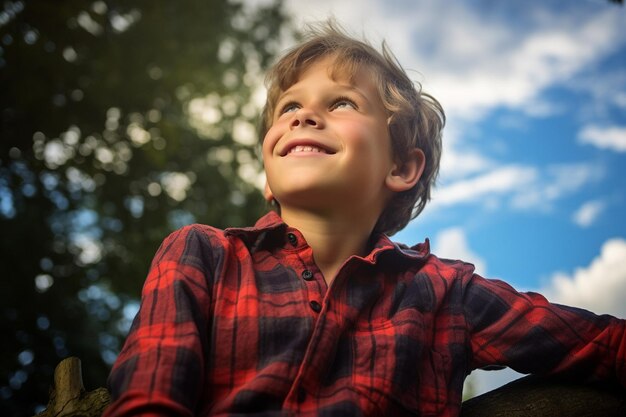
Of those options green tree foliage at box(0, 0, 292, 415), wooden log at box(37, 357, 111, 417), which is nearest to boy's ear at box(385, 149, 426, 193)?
wooden log at box(37, 357, 111, 417)

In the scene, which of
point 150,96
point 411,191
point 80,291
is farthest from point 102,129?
point 411,191

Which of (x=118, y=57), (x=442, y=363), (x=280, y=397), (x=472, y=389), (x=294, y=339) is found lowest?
(x=280, y=397)

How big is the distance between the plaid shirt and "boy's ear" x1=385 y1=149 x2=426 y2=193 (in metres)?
0.22

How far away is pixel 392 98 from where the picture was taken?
2143mm

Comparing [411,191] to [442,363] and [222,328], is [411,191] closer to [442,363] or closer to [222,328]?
[442,363]

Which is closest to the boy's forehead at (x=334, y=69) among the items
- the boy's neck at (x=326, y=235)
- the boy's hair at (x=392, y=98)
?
the boy's hair at (x=392, y=98)

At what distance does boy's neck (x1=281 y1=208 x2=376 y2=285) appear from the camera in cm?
182

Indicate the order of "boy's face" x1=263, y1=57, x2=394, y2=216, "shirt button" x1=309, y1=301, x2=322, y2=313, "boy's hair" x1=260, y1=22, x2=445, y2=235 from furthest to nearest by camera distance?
"boy's hair" x1=260, y1=22, x2=445, y2=235, "boy's face" x1=263, y1=57, x2=394, y2=216, "shirt button" x1=309, y1=301, x2=322, y2=313

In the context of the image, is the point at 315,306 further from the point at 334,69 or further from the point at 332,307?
the point at 334,69

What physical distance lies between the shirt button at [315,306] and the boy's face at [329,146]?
1.13ft

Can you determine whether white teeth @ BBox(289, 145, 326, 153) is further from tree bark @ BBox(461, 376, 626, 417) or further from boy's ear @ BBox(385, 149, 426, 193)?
tree bark @ BBox(461, 376, 626, 417)

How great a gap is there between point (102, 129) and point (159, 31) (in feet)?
4.81

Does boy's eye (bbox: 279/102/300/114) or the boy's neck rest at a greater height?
boy's eye (bbox: 279/102/300/114)

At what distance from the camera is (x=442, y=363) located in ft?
5.44
